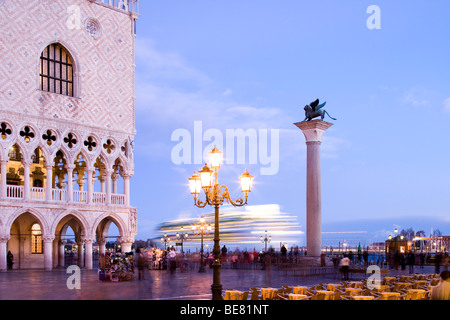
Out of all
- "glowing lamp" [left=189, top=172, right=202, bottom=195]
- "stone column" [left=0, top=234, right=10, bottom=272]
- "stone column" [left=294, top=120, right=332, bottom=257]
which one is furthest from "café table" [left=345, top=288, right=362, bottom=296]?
"stone column" [left=0, top=234, right=10, bottom=272]

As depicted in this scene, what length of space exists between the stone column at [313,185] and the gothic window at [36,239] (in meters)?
14.5

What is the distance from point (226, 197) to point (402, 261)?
20.2m

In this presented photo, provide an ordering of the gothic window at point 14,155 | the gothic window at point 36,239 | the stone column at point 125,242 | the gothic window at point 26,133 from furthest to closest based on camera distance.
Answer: the gothic window at point 14,155 < the stone column at point 125,242 < the gothic window at point 36,239 < the gothic window at point 26,133

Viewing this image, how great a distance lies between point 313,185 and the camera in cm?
2650

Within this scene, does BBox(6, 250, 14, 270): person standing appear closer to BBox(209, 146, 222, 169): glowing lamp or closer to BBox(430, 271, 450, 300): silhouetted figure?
BBox(209, 146, 222, 169): glowing lamp

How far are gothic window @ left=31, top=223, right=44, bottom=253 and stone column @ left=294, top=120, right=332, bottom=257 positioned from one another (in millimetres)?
14459

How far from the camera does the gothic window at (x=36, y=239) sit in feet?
105

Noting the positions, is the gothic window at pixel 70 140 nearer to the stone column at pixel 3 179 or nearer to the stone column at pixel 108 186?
the stone column at pixel 108 186

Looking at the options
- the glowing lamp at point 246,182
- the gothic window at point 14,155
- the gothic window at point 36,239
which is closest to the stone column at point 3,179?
the gothic window at point 14,155

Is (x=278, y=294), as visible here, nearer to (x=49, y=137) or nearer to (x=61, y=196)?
(x=49, y=137)

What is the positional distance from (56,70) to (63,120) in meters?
2.71

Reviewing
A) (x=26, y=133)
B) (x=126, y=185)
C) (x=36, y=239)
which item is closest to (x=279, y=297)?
(x=26, y=133)
